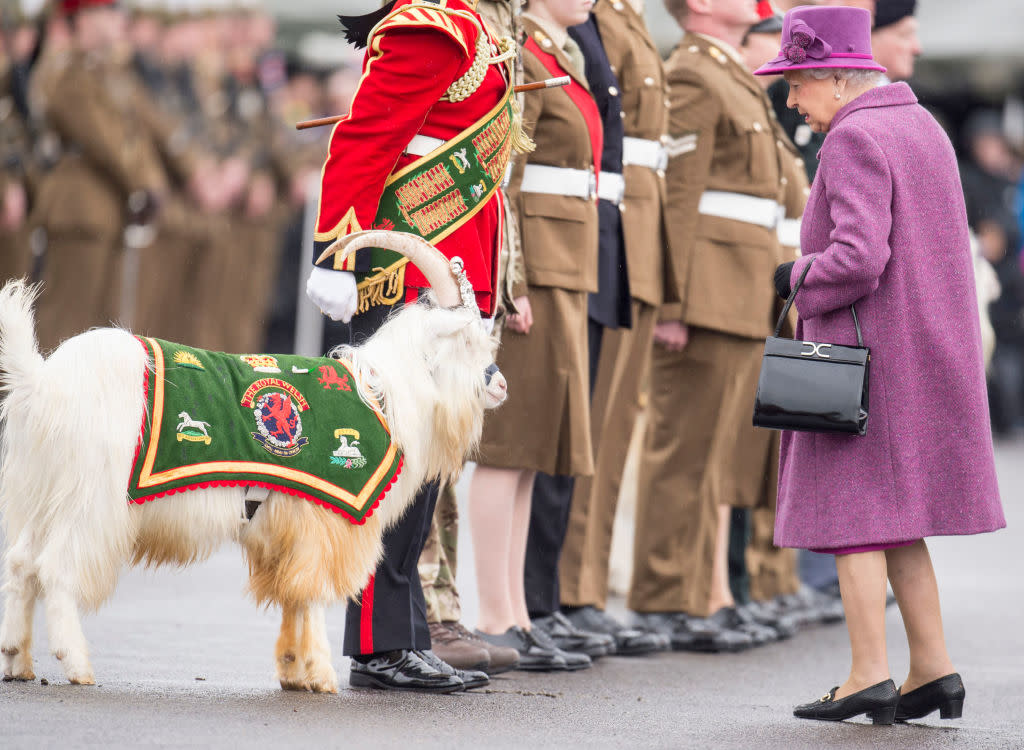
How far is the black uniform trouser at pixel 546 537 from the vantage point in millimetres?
6934

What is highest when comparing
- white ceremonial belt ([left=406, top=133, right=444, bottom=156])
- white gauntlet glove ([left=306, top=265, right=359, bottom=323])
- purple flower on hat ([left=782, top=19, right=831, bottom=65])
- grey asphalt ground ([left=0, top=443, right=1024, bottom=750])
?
purple flower on hat ([left=782, top=19, right=831, bottom=65])

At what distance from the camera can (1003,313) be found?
Answer: 22.0m

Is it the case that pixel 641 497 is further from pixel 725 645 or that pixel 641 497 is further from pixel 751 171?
pixel 751 171

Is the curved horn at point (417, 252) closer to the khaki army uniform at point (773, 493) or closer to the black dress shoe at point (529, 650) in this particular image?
the black dress shoe at point (529, 650)

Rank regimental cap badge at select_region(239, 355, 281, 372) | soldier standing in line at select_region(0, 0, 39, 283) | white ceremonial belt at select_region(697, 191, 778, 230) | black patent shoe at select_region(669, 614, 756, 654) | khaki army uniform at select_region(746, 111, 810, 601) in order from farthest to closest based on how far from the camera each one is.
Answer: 1. soldier standing in line at select_region(0, 0, 39, 283)
2. khaki army uniform at select_region(746, 111, 810, 601)
3. white ceremonial belt at select_region(697, 191, 778, 230)
4. black patent shoe at select_region(669, 614, 756, 654)
5. regimental cap badge at select_region(239, 355, 281, 372)

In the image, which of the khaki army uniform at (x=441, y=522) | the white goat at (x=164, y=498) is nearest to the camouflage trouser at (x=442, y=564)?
the khaki army uniform at (x=441, y=522)

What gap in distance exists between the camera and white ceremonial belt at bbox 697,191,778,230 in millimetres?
7773

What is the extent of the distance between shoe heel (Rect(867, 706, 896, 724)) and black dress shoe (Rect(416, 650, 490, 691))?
117cm

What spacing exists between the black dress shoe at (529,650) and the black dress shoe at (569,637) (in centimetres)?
31

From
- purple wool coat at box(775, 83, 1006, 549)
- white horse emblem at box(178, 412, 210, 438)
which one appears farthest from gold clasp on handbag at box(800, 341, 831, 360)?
white horse emblem at box(178, 412, 210, 438)

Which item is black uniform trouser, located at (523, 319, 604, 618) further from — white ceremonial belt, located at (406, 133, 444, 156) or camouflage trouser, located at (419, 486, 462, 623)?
white ceremonial belt, located at (406, 133, 444, 156)

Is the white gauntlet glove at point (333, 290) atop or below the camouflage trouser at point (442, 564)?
atop

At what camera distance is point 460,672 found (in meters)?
5.90

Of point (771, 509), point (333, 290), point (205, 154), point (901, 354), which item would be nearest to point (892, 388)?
point (901, 354)
